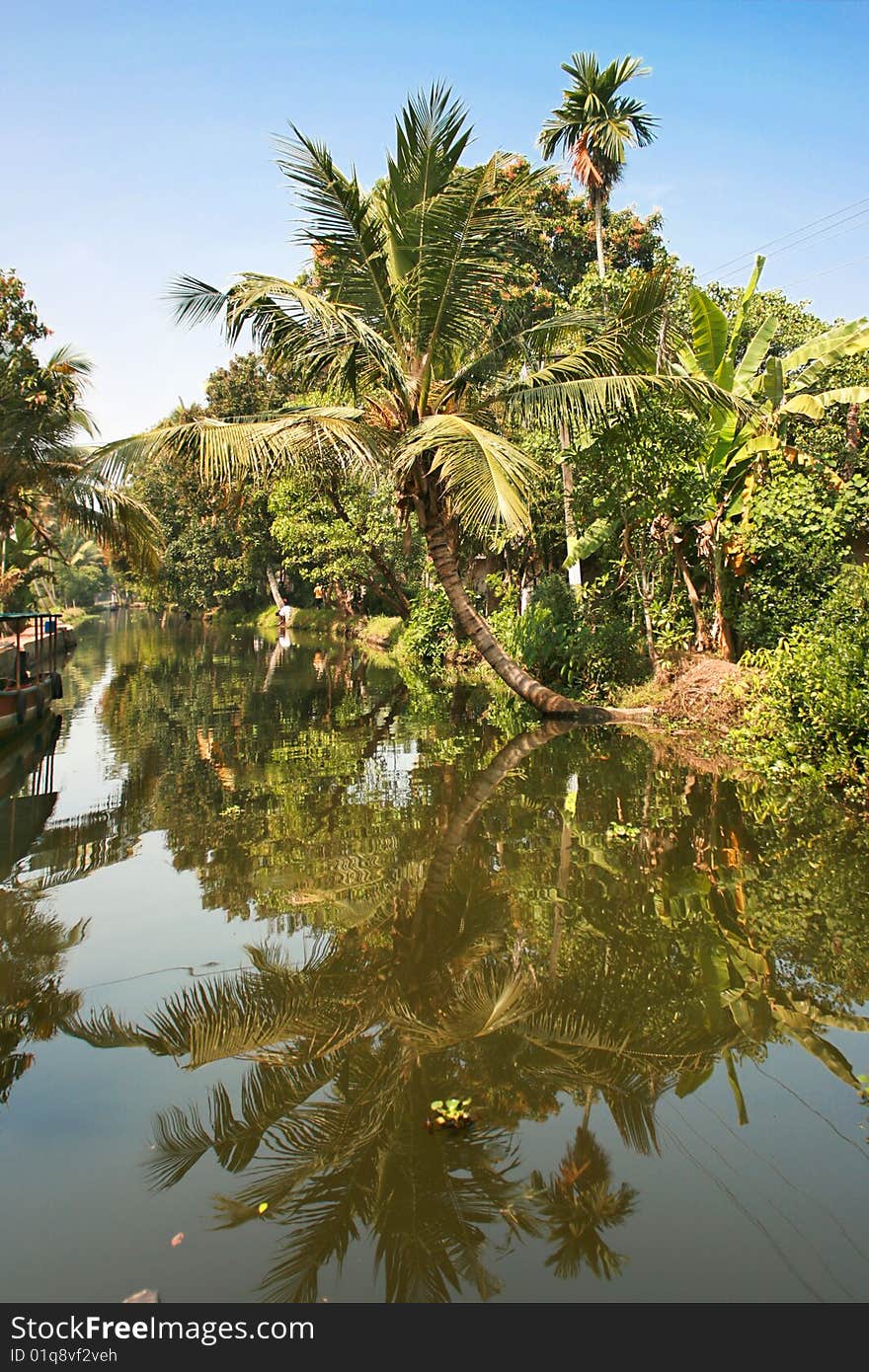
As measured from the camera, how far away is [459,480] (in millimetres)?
12094

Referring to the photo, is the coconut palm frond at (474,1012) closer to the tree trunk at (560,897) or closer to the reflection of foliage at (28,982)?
the tree trunk at (560,897)

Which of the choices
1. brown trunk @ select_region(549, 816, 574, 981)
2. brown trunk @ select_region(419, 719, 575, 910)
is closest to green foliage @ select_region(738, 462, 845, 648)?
brown trunk @ select_region(419, 719, 575, 910)

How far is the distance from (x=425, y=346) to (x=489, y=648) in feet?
15.6

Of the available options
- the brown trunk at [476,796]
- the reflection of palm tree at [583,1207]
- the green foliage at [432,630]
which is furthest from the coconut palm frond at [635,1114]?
the green foliage at [432,630]

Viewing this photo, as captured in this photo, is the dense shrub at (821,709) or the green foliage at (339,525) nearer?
the dense shrub at (821,709)

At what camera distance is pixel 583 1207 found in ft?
11.6

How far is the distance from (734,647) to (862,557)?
9.28 feet

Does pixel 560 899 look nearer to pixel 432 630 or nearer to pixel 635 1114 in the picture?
pixel 635 1114

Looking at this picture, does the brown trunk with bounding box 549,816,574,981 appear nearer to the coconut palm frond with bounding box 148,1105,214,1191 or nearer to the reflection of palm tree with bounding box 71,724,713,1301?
the reflection of palm tree with bounding box 71,724,713,1301

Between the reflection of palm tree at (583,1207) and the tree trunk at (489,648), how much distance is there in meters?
11.0

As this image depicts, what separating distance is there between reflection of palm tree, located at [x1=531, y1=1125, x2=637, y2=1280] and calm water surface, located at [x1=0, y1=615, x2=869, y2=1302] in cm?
1

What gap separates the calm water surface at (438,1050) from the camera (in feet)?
10.9

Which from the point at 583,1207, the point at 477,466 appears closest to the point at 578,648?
the point at 477,466

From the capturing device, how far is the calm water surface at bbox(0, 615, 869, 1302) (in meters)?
3.31
